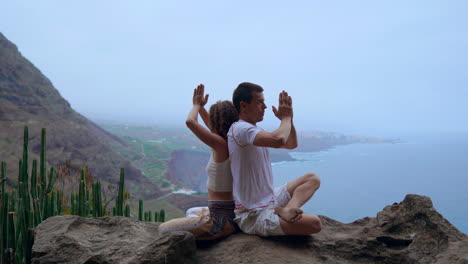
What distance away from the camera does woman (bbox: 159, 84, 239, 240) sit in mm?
2627

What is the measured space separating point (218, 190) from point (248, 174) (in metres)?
0.29

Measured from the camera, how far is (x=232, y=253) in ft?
8.20

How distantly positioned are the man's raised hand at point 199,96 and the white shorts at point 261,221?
860 millimetres

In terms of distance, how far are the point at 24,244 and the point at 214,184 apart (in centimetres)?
213

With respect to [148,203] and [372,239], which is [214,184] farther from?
[148,203]

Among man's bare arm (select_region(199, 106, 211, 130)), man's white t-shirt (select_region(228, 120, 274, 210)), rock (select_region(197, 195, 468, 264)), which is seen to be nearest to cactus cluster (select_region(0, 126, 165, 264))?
man's bare arm (select_region(199, 106, 211, 130))

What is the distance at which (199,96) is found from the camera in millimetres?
2850

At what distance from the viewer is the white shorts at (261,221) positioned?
252 cm

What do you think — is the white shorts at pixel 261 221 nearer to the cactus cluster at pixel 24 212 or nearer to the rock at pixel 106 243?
the rock at pixel 106 243

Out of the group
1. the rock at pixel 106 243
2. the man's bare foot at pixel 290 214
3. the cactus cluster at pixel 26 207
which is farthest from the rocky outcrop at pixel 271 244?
the cactus cluster at pixel 26 207

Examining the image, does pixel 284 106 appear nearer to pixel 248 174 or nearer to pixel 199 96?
pixel 248 174

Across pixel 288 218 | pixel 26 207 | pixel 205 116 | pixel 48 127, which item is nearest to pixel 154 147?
pixel 48 127

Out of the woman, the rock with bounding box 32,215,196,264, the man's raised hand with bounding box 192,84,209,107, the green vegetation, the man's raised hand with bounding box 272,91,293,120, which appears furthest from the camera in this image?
the green vegetation

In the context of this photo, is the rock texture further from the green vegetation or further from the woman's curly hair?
the woman's curly hair
